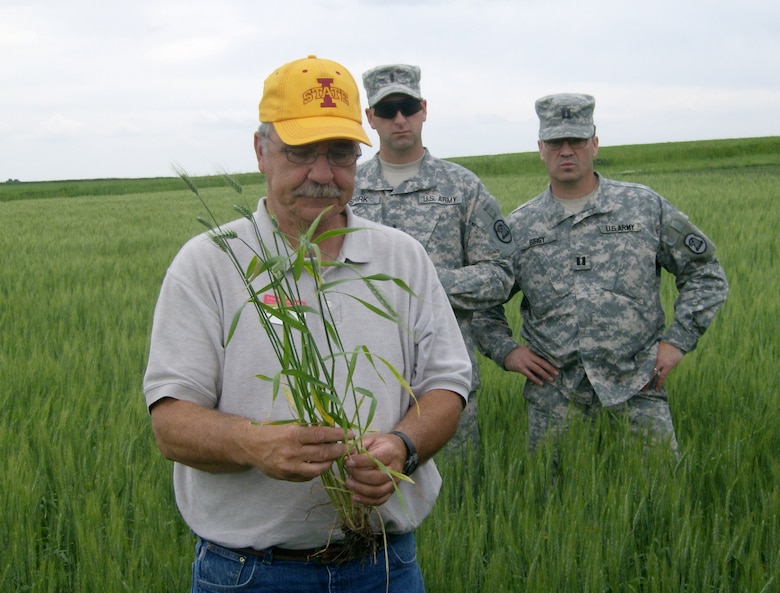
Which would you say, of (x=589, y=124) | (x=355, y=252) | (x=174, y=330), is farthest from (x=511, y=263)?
(x=174, y=330)

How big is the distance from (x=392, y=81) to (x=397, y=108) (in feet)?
0.56

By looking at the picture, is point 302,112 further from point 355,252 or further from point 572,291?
point 572,291

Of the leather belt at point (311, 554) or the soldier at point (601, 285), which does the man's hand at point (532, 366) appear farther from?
the leather belt at point (311, 554)

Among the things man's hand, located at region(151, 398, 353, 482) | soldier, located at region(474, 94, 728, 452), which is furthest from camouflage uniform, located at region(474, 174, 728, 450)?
man's hand, located at region(151, 398, 353, 482)

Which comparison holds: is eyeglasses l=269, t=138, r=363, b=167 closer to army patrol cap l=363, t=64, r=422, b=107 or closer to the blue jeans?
the blue jeans

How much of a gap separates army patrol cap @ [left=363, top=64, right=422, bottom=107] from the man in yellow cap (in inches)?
59.8

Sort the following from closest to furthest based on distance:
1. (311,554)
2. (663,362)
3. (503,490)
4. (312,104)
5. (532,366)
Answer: (311,554)
(312,104)
(503,490)
(663,362)
(532,366)

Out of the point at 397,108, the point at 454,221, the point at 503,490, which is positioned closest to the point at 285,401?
the point at 503,490

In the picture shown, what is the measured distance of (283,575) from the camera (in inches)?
66.0

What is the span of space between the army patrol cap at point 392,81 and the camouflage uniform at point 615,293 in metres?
0.68

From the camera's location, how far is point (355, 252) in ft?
5.93

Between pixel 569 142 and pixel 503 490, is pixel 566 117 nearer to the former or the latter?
pixel 569 142

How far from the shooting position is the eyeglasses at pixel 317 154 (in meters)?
1.83

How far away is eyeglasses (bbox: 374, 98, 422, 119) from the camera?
11.0 ft
